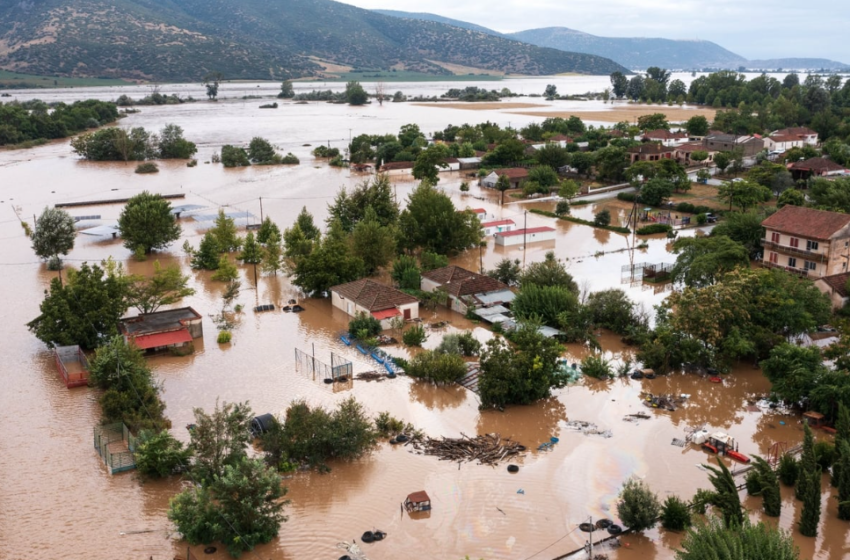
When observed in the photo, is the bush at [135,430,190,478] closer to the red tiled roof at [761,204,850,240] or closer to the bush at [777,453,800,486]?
the bush at [777,453,800,486]

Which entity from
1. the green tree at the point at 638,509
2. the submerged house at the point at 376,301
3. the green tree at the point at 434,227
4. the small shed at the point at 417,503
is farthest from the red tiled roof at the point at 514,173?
the green tree at the point at 638,509

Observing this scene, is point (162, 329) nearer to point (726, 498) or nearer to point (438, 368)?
point (438, 368)

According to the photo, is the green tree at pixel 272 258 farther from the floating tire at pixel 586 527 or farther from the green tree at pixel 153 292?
the floating tire at pixel 586 527

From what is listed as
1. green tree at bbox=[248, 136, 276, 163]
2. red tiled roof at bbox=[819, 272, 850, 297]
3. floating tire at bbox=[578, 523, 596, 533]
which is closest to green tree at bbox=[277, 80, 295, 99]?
green tree at bbox=[248, 136, 276, 163]

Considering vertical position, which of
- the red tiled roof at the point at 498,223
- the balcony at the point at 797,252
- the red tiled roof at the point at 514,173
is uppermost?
the red tiled roof at the point at 514,173

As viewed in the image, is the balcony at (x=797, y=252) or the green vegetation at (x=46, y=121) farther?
the green vegetation at (x=46, y=121)

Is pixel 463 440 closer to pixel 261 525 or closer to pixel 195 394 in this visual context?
pixel 261 525
